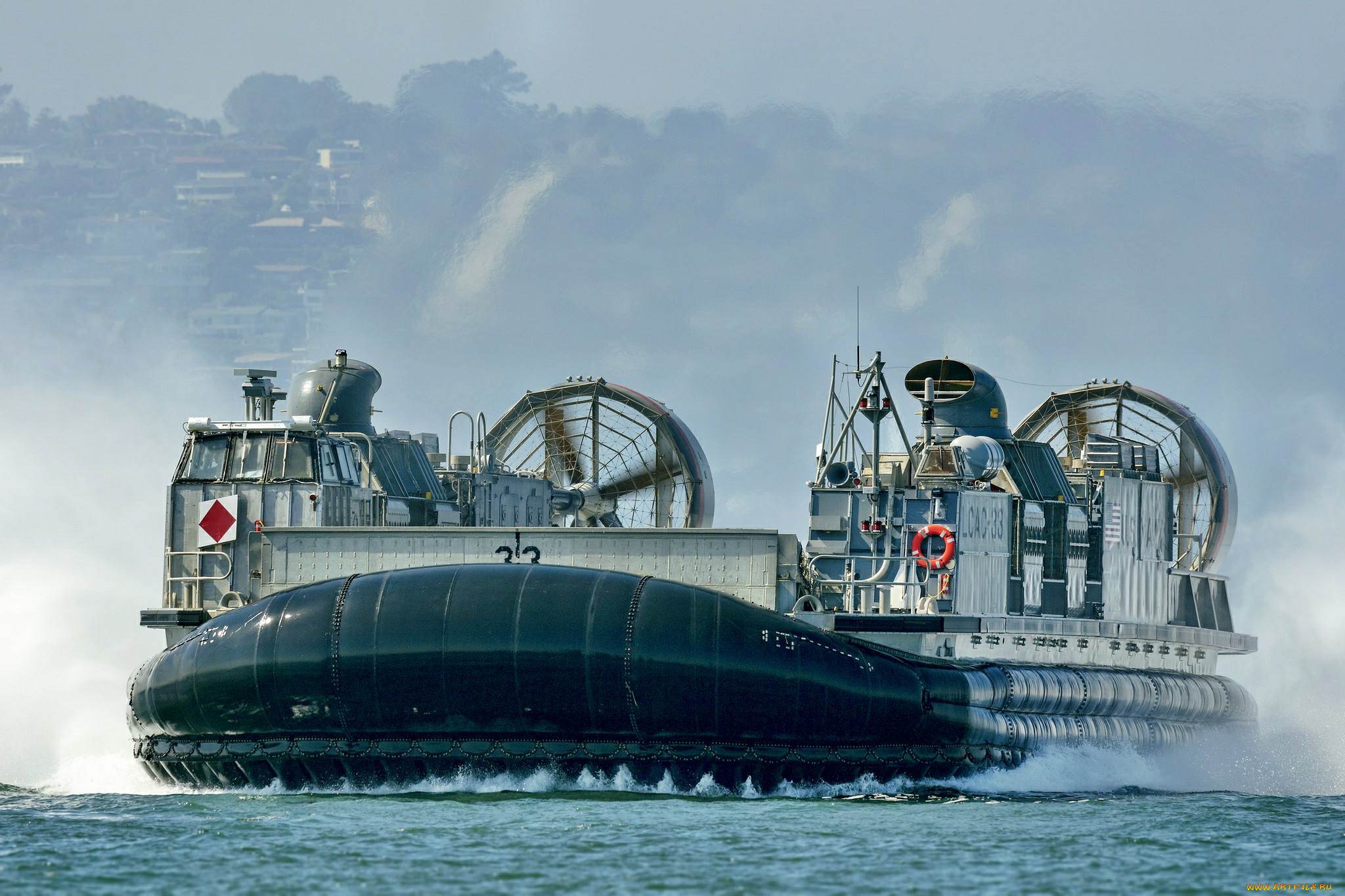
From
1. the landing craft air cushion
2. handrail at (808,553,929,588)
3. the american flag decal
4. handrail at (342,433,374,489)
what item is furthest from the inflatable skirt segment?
the american flag decal

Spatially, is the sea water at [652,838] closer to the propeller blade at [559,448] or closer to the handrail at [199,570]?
the handrail at [199,570]

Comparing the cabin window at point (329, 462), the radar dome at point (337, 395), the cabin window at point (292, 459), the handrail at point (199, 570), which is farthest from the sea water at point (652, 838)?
the radar dome at point (337, 395)

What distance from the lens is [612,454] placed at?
36.1 meters

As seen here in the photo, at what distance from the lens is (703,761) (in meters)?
22.5

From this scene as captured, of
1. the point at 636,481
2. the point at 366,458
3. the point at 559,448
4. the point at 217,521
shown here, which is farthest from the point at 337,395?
the point at 636,481

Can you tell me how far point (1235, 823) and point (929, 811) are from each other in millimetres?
3164

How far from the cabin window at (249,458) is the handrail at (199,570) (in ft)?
3.67

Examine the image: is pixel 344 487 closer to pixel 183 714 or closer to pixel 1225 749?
pixel 183 714

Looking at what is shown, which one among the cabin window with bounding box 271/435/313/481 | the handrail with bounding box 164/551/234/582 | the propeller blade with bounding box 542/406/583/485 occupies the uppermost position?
the propeller blade with bounding box 542/406/583/485

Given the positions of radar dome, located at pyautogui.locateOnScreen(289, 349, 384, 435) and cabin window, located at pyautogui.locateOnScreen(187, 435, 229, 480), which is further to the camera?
radar dome, located at pyautogui.locateOnScreen(289, 349, 384, 435)

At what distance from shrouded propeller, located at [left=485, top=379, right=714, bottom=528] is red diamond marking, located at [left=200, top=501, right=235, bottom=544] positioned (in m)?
9.37

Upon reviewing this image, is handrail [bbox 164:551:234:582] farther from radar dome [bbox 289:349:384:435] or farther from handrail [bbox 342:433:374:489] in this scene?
radar dome [bbox 289:349:384:435]

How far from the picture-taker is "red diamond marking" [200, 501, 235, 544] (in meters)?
27.1

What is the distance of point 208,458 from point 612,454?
9.67 m
